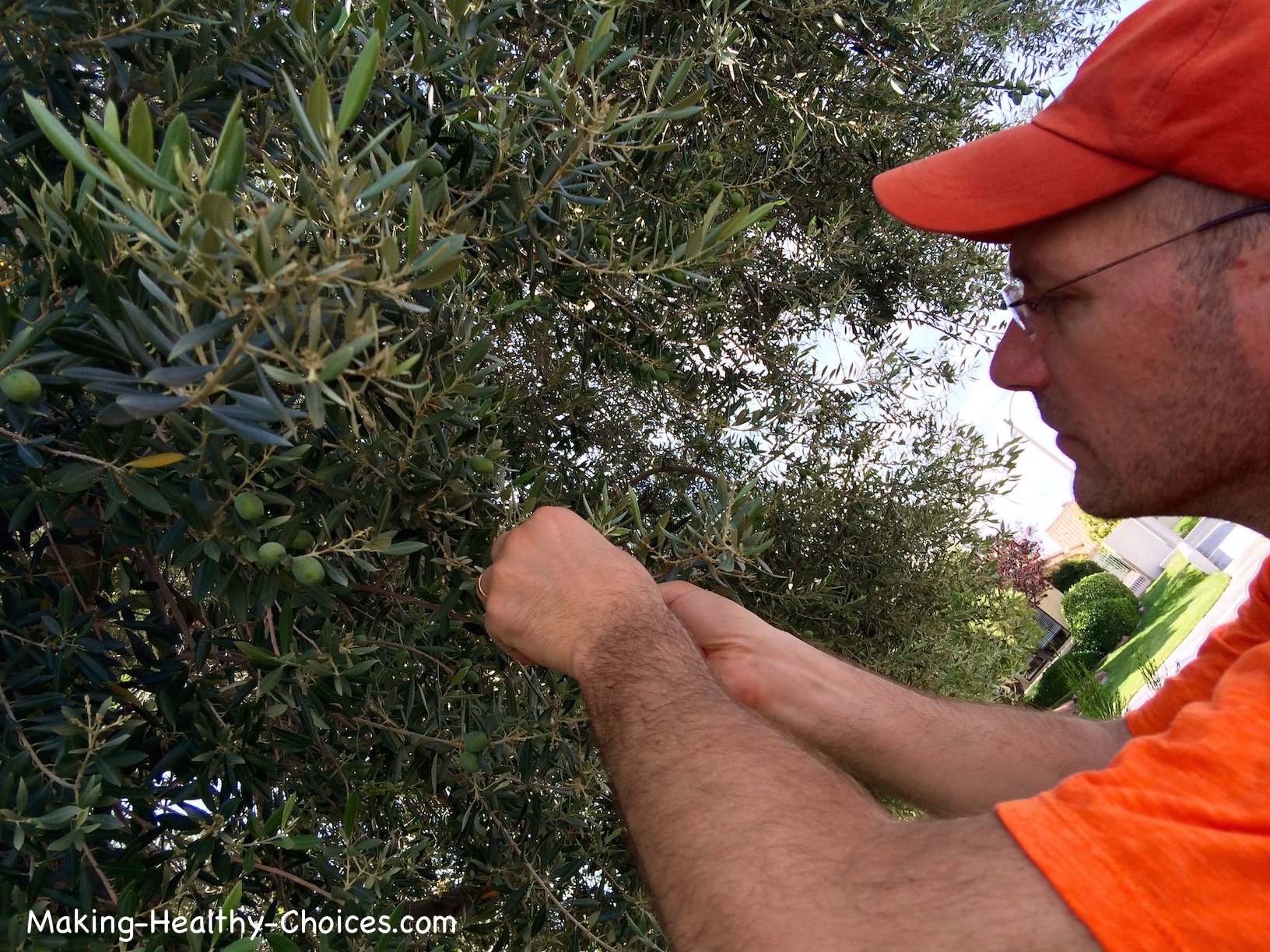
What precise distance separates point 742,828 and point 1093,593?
24921 mm

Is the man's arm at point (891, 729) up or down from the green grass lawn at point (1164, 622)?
up

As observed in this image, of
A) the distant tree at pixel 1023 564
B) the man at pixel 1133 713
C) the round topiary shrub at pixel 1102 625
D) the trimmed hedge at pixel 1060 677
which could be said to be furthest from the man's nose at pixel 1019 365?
the round topiary shrub at pixel 1102 625

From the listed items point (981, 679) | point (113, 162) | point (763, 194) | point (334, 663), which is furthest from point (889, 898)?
point (981, 679)

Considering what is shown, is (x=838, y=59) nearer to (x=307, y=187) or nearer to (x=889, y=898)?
(x=307, y=187)

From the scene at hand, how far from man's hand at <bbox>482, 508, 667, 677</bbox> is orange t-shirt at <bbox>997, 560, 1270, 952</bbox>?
622 millimetres

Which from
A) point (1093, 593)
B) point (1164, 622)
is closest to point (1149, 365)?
point (1164, 622)

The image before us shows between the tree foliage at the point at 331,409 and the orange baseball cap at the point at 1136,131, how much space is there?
38 cm

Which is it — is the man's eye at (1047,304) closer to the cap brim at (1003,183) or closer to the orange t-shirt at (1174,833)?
the cap brim at (1003,183)

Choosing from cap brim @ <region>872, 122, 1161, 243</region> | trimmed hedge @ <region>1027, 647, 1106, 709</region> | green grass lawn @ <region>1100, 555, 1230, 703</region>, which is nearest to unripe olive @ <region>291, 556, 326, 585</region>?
cap brim @ <region>872, 122, 1161, 243</region>

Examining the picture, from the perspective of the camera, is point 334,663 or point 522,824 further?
point 522,824

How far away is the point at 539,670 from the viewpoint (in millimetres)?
2324

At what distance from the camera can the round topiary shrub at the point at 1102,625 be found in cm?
2234

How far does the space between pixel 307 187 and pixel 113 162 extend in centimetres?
23

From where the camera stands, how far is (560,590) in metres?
1.46
